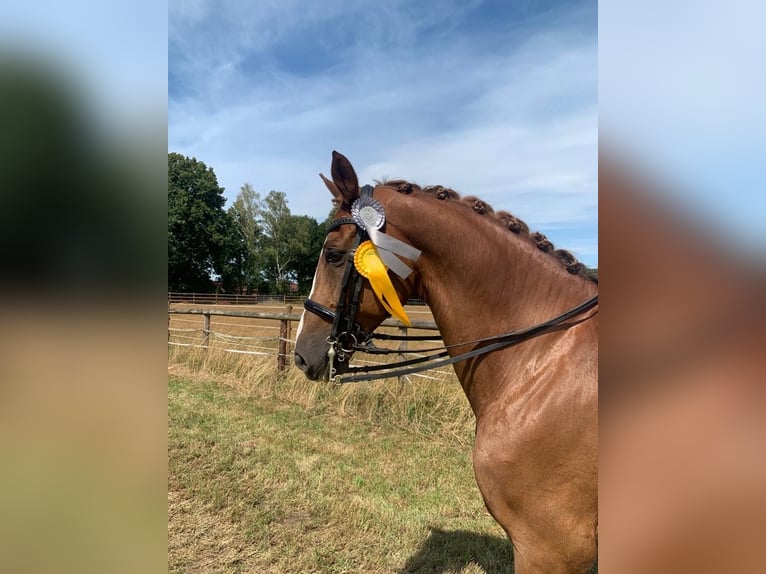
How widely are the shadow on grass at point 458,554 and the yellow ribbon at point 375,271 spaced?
2185 millimetres

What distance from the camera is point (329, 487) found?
4379 millimetres

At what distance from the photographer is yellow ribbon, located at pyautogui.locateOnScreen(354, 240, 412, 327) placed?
7.16ft

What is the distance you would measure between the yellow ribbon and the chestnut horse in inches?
2.5

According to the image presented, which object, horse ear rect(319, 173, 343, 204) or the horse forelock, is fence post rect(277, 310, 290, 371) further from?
the horse forelock

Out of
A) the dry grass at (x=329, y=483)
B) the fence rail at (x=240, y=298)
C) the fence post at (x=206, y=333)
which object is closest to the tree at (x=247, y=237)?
the fence rail at (x=240, y=298)

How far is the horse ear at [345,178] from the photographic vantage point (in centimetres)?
233

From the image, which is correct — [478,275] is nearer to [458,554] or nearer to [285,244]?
[458,554]

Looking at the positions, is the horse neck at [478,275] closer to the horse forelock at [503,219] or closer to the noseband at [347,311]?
the horse forelock at [503,219]

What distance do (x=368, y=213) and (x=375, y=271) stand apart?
29 cm
